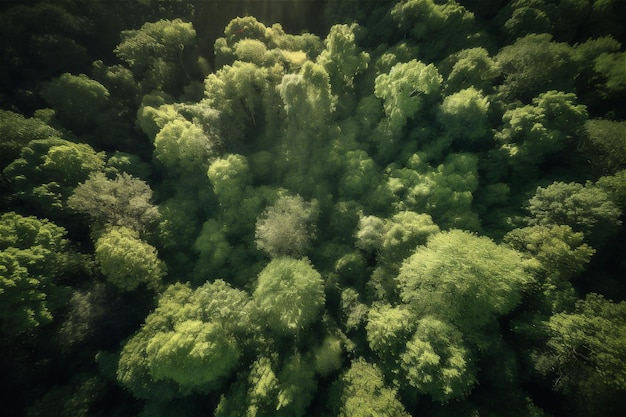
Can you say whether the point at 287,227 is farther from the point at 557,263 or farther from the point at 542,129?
the point at 542,129

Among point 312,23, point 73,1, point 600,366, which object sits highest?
point 73,1

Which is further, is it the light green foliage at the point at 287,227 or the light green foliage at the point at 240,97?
the light green foliage at the point at 240,97

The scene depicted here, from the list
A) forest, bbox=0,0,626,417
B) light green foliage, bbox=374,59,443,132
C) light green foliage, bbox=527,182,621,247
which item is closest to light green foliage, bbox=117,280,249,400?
forest, bbox=0,0,626,417

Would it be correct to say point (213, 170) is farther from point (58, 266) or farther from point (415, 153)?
point (415, 153)

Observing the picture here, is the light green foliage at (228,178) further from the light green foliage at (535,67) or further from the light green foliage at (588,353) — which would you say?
the light green foliage at (588,353)

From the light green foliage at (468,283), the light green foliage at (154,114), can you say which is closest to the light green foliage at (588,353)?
the light green foliage at (468,283)

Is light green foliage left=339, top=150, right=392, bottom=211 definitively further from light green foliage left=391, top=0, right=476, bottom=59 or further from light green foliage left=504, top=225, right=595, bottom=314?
light green foliage left=391, top=0, right=476, bottom=59

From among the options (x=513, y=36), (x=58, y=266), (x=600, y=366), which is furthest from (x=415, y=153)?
(x=58, y=266)
